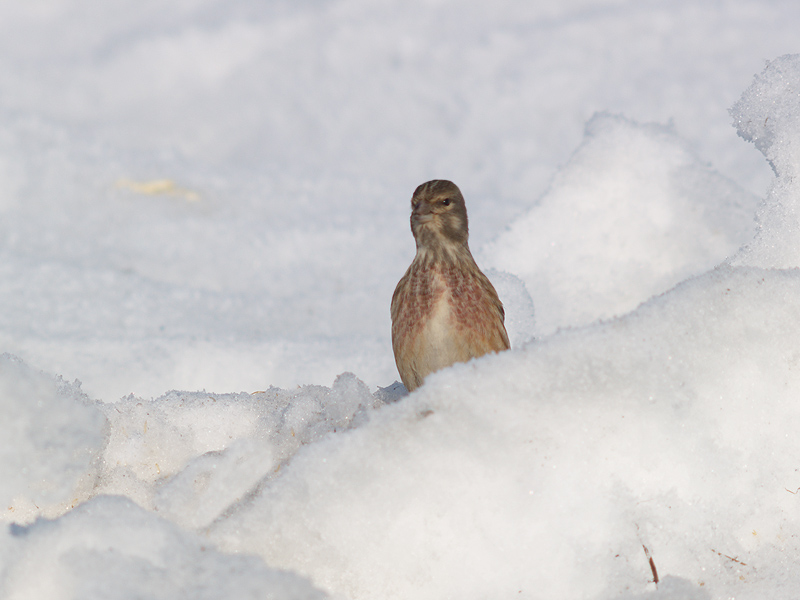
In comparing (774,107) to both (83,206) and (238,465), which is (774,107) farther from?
(83,206)

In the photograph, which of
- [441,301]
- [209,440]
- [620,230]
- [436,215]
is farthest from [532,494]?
[620,230]

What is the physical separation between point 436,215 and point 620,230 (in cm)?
184

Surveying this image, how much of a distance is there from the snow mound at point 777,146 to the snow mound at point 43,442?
7.28 feet

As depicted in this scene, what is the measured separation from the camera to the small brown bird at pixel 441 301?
2.65m

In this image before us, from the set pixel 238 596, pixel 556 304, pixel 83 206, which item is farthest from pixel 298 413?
pixel 83 206

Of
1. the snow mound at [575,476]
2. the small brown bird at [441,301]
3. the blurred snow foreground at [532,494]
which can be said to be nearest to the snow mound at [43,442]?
the blurred snow foreground at [532,494]

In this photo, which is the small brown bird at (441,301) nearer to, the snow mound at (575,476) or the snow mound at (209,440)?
the snow mound at (209,440)

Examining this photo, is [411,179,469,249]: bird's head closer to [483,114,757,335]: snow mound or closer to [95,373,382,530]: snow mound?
[95,373,382,530]: snow mound

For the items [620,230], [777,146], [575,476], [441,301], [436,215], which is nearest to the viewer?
[575,476]

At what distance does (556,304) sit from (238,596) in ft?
10.0

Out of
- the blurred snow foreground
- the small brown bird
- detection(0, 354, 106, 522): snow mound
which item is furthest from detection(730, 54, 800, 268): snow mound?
detection(0, 354, 106, 522): snow mound

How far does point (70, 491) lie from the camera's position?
209 centimetres

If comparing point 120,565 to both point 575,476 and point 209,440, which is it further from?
point 575,476

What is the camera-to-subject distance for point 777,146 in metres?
→ 2.41
